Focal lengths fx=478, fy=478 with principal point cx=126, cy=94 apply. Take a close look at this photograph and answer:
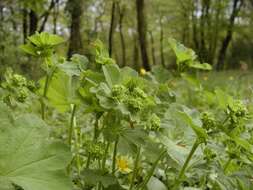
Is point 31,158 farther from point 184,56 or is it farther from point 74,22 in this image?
point 74,22

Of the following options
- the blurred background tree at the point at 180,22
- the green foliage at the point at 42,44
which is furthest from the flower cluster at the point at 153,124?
the blurred background tree at the point at 180,22

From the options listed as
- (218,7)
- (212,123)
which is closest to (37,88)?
(212,123)

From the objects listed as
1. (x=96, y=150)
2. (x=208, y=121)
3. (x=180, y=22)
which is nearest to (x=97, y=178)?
(x=96, y=150)

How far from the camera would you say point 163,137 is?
1.15 metres

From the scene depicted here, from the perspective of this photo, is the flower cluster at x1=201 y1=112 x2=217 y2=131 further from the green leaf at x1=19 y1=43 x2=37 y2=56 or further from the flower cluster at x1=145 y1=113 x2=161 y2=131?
the green leaf at x1=19 y1=43 x2=37 y2=56

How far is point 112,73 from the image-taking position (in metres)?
1.15

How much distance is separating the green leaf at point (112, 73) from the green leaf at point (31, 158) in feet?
0.68

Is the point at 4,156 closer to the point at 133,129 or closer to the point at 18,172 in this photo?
the point at 18,172

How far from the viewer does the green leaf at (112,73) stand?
1130mm

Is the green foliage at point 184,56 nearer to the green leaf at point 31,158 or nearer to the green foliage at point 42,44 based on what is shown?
the green foliage at point 42,44

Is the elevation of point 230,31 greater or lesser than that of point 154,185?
lesser

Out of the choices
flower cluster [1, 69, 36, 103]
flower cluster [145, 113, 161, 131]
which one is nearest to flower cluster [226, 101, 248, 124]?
flower cluster [145, 113, 161, 131]

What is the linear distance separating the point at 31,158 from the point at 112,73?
0.30 metres

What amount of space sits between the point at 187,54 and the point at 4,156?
22.0 inches
